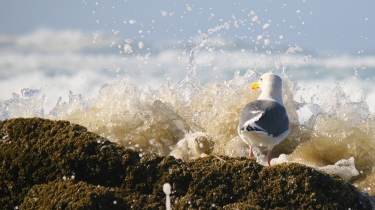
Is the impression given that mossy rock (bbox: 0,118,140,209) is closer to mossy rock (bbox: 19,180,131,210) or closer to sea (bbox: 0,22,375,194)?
mossy rock (bbox: 19,180,131,210)

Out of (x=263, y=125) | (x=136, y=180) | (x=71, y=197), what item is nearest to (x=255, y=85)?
(x=263, y=125)

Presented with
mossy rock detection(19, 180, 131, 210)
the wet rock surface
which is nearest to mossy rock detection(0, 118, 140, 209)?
the wet rock surface

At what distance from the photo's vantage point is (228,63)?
16.0m

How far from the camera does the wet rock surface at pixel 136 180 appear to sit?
2.87 metres

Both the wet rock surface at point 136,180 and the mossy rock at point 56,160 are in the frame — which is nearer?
the wet rock surface at point 136,180

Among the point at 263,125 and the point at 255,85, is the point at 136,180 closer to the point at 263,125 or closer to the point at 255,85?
the point at 263,125

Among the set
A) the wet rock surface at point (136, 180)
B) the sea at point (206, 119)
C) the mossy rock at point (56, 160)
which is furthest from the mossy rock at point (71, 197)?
the sea at point (206, 119)

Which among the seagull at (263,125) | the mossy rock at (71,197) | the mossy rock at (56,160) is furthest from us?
the seagull at (263,125)

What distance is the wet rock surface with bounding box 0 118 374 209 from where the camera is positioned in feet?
9.41

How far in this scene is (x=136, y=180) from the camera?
10.1 feet

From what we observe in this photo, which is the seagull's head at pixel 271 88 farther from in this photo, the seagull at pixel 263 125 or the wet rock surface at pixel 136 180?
the wet rock surface at pixel 136 180

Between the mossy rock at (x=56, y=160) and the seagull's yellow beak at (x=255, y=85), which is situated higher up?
the mossy rock at (x=56, y=160)

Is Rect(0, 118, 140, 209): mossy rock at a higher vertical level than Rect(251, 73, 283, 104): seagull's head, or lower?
higher

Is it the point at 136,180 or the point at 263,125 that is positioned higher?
the point at 136,180
